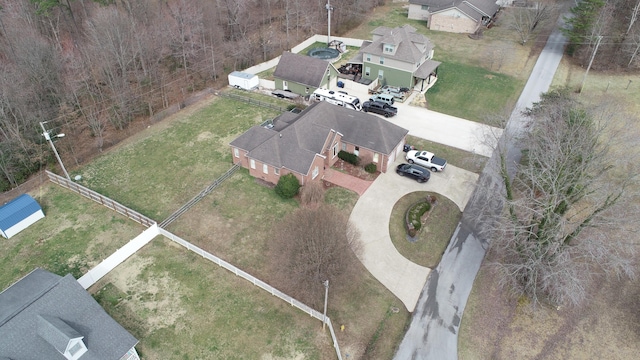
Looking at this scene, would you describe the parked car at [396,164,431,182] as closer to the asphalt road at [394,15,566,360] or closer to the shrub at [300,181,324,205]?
the asphalt road at [394,15,566,360]

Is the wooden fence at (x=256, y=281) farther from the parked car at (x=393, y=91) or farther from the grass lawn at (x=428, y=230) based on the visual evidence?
the parked car at (x=393, y=91)

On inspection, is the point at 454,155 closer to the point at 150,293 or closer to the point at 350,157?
the point at 350,157

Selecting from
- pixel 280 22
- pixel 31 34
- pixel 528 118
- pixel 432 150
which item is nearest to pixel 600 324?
pixel 432 150

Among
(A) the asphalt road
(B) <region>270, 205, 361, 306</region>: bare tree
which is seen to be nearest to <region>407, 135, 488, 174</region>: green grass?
(A) the asphalt road

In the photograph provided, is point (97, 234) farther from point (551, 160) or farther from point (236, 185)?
point (551, 160)

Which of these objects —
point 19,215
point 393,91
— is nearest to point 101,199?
point 19,215
